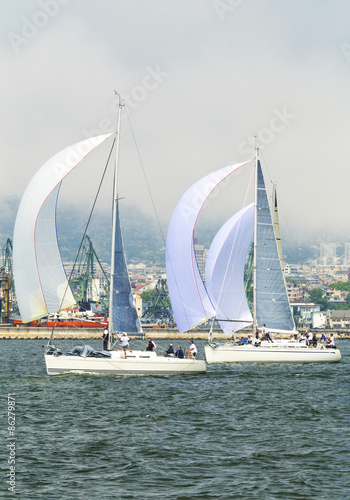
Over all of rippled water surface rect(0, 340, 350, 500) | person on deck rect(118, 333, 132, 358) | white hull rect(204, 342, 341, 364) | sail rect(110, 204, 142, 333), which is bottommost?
rippled water surface rect(0, 340, 350, 500)

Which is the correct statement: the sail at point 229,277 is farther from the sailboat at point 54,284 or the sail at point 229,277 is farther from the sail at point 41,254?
the sail at point 41,254

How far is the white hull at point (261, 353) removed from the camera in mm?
36219

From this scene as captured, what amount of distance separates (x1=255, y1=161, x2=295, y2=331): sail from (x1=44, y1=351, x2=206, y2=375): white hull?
11248 millimetres

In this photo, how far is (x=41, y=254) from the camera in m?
27.8

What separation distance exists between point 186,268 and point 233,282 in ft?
18.8

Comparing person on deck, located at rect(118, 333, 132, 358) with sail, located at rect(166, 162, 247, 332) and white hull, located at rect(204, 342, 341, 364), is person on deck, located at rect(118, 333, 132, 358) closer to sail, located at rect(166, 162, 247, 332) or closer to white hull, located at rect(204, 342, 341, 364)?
sail, located at rect(166, 162, 247, 332)

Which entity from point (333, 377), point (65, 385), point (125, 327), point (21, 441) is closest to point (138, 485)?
point (21, 441)

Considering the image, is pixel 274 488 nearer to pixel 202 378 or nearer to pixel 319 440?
pixel 319 440

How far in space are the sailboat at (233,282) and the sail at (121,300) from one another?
14.7 feet

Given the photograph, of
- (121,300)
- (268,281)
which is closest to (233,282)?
(268,281)

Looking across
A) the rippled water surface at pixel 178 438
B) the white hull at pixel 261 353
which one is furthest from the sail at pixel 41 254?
the white hull at pixel 261 353

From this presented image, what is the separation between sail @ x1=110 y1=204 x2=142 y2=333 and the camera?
29.7 meters

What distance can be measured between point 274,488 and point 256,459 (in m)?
2.18

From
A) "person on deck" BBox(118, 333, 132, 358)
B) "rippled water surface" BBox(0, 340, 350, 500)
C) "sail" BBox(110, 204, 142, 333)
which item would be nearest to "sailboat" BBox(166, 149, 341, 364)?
"sail" BBox(110, 204, 142, 333)
